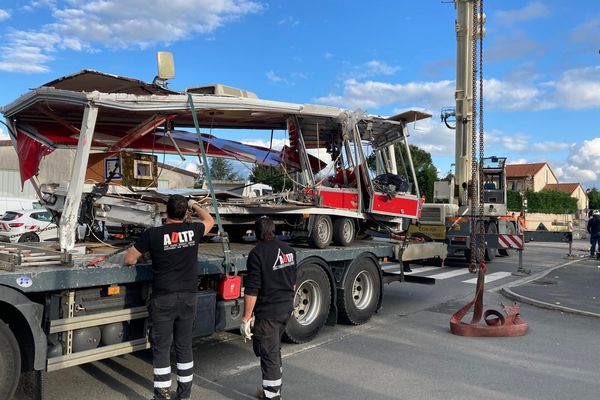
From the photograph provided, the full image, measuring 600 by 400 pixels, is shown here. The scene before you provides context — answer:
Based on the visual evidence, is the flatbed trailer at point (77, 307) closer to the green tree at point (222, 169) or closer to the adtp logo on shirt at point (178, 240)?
the adtp logo on shirt at point (178, 240)

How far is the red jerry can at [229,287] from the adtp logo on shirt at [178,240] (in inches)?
39.6

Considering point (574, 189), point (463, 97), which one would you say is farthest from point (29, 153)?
point (574, 189)

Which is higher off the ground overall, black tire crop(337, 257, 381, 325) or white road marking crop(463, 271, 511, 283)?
black tire crop(337, 257, 381, 325)

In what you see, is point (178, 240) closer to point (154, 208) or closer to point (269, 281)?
point (269, 281)

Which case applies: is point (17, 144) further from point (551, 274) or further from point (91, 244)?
point (551, 274)

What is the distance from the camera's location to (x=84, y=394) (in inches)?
195

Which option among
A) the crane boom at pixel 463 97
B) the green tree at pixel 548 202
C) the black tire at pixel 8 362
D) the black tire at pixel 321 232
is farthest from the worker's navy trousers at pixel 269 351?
the green tree at pixel 548 202

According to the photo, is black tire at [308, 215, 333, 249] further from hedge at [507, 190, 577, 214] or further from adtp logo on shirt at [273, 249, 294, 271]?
hedge at [507, 190, 577, 214]

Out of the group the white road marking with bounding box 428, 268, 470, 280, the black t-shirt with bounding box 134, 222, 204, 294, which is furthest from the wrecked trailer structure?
the white road marking with bounding box 428, 268, 470, 280

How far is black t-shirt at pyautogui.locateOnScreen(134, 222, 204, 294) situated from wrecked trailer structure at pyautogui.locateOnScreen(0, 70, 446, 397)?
0.48 metres

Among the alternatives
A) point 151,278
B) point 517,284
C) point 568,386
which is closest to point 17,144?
point 151,278

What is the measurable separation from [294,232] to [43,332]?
397 cm

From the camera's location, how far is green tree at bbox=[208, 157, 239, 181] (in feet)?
26.2

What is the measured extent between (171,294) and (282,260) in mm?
985
